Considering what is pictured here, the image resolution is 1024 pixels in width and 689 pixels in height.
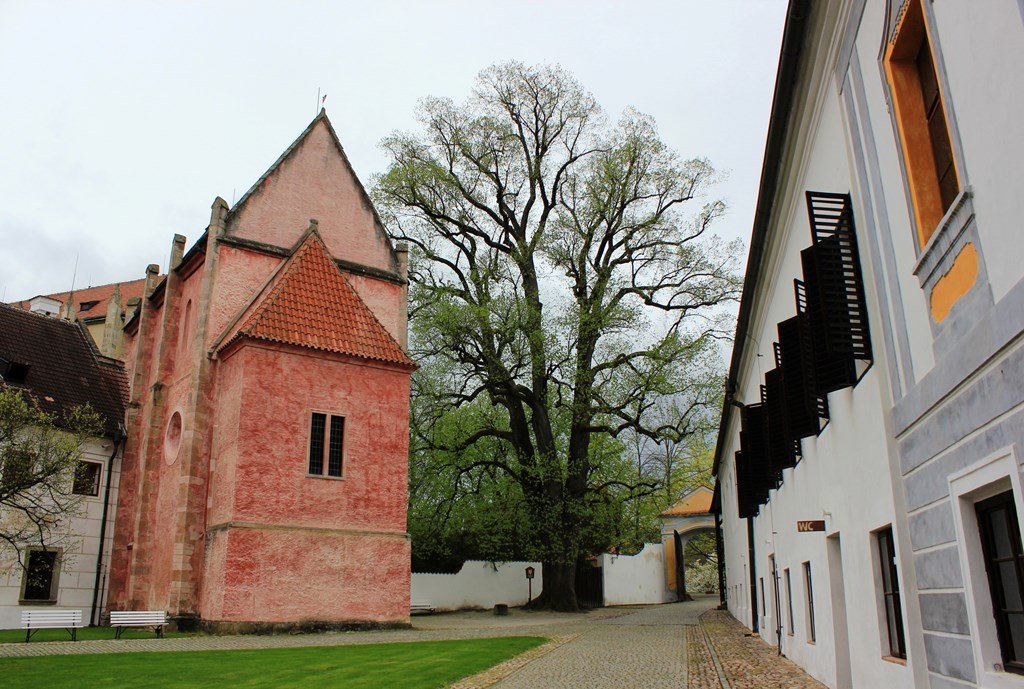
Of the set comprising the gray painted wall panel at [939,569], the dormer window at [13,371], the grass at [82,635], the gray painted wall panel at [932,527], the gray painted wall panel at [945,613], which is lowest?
the grass at [82,635]

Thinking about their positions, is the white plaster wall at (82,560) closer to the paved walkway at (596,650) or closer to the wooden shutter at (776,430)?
the paved walkway at (596,650)

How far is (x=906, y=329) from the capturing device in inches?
261

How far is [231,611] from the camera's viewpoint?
1838cm

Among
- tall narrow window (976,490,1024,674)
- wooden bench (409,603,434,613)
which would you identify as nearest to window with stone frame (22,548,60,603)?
wooden bench (409,603,434,613)

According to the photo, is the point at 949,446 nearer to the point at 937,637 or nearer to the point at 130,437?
the point at 937,637

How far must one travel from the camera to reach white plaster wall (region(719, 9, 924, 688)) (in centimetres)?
775

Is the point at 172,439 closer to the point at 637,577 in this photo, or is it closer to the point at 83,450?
the point at 83,450

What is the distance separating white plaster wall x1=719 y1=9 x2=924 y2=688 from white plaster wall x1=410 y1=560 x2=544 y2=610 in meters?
18.2

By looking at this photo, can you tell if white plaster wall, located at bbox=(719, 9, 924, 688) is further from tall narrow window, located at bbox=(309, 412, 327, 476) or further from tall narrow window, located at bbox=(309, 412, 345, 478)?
tall narrow window, located at bbox=(309, 412, 327, 476)

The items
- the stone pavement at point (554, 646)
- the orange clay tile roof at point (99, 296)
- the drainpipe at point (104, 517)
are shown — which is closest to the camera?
the stone pavement at point (554, 646)

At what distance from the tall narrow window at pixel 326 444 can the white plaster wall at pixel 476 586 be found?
10.4 metres

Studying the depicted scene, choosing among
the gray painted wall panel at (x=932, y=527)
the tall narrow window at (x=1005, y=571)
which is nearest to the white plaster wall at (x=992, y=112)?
the tall narrow window at (x=1005, y=571)

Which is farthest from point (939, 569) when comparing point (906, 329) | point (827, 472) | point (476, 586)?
point (476, 586)

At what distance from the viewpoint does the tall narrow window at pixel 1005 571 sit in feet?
15.6
